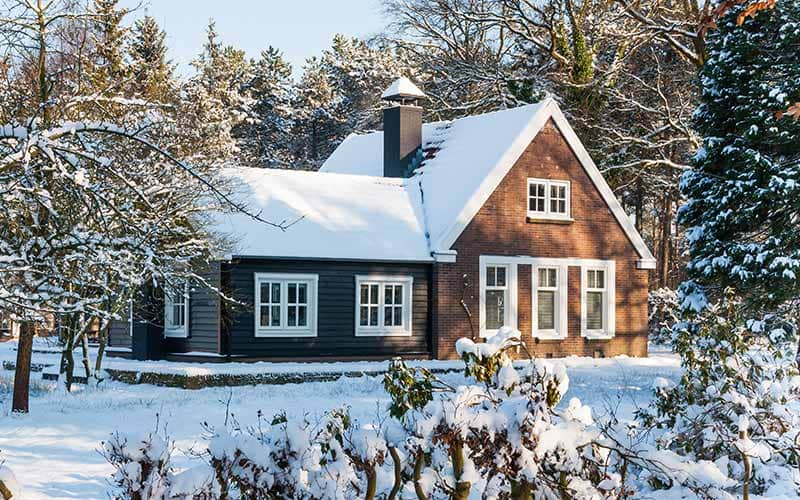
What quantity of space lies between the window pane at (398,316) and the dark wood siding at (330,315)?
32cm

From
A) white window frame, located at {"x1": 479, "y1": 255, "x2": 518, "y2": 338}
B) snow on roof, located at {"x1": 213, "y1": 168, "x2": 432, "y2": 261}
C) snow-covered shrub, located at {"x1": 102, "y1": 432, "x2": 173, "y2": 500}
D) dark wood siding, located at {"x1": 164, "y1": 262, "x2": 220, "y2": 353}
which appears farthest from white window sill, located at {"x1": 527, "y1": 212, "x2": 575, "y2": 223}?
snow-covered shrub, located at {"x1": 102, "y1": 432, "x2": 173, "y2": 500}

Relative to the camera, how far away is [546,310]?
28.3 m

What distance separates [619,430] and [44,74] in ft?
38.6

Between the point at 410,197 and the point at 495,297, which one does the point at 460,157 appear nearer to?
the point at 410,197

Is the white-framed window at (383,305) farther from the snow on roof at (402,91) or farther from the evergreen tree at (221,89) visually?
the evergreen tree at (221,89)

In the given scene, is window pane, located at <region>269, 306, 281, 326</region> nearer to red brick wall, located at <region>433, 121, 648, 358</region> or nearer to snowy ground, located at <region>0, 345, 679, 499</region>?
snowy ground, located at <region>0, 345, 679, 499</region>

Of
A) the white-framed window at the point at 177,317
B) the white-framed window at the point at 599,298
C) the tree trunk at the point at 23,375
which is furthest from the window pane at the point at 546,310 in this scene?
the tree trunk at the point at 23,375

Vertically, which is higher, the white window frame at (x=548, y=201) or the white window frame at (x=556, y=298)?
the white window frame at (x=548, y=201)

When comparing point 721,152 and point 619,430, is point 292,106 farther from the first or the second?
point 619,430

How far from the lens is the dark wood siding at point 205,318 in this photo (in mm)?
24297

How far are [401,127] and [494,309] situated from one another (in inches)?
248

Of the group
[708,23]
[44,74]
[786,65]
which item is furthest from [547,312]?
[708,23]

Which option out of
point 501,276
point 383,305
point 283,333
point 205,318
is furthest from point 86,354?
point 501,276

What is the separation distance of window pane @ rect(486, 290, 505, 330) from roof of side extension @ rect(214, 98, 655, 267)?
1813 mm
